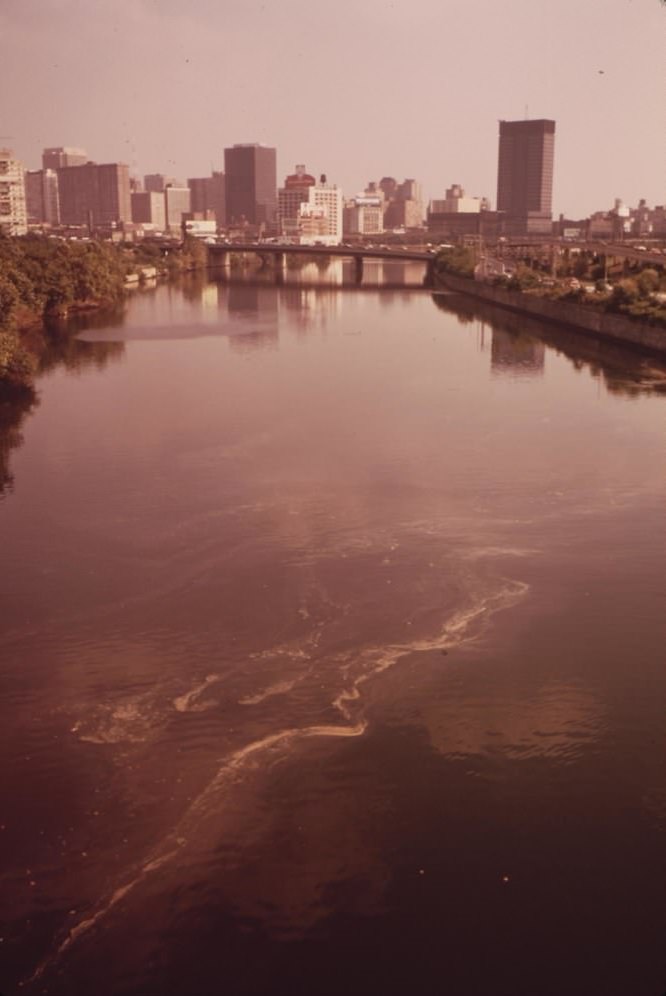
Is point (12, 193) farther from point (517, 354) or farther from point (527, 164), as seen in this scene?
point (527, 164)

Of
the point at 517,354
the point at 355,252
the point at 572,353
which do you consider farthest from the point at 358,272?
the point at 572,353

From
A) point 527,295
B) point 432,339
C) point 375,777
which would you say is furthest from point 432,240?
point 375,777

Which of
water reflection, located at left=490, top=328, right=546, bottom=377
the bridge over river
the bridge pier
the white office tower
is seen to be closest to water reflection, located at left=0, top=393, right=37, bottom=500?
water reflection, located at left=490, top=328, right=546, bottom=377

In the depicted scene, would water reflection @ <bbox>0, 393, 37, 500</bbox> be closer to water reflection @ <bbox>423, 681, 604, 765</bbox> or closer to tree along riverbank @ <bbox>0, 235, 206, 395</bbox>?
tree along riverbank @ <bbox>0, 235, 206, 395</bbox>

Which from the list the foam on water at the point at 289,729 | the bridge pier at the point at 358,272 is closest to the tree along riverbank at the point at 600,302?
the foam on water at the point at 289,729

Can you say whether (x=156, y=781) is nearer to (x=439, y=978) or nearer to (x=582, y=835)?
(x=439, y=978)
